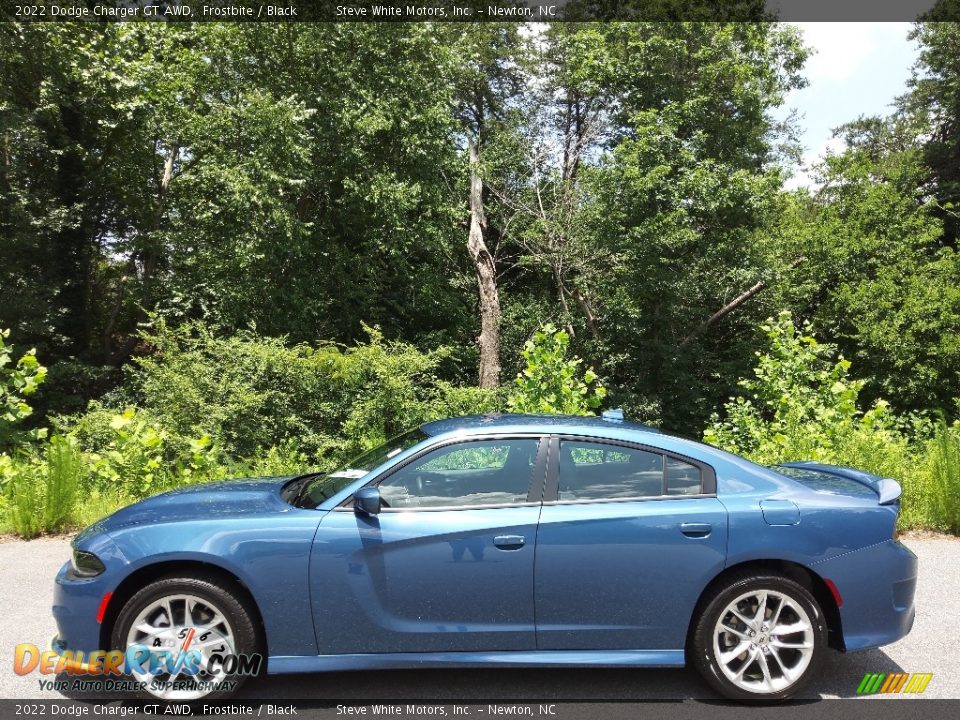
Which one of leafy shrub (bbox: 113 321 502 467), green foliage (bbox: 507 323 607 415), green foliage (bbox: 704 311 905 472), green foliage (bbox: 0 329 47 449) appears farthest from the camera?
leafy shrub (bbox: 113 321 502 467)

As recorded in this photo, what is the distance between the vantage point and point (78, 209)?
20.7 meters

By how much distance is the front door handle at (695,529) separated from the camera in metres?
3.92

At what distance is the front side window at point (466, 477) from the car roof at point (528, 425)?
103mm

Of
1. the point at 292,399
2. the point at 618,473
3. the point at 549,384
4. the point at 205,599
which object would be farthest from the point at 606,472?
the point at 292,399

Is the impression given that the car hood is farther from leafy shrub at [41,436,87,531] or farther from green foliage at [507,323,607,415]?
green foliage at [507,323,607,415]

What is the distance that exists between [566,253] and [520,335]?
2868mm

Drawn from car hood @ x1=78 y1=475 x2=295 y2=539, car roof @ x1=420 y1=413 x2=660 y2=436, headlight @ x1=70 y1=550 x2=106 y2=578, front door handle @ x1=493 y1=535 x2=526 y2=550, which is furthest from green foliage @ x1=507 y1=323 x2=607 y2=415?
headlight @ x1=70 y1=550 x2=106 y2=578

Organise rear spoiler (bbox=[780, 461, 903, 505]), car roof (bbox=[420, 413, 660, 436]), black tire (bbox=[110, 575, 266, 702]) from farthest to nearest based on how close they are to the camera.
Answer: car roof (bbox=[420, 413, 660, 436])
rear spoiler (bbox=[780, 461, 903, 505])
black tire (bbox=[110, 575, 266, 702])

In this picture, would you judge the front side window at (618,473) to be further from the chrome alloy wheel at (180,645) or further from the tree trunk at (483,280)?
the tree trunk at (483,280)

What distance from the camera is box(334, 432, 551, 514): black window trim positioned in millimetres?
3965

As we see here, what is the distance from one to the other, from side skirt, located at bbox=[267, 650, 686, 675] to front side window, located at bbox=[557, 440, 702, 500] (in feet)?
2.57

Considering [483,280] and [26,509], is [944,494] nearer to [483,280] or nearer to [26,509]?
[26,509]

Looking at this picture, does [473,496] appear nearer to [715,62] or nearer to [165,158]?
[715,62]

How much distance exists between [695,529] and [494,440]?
113cm
